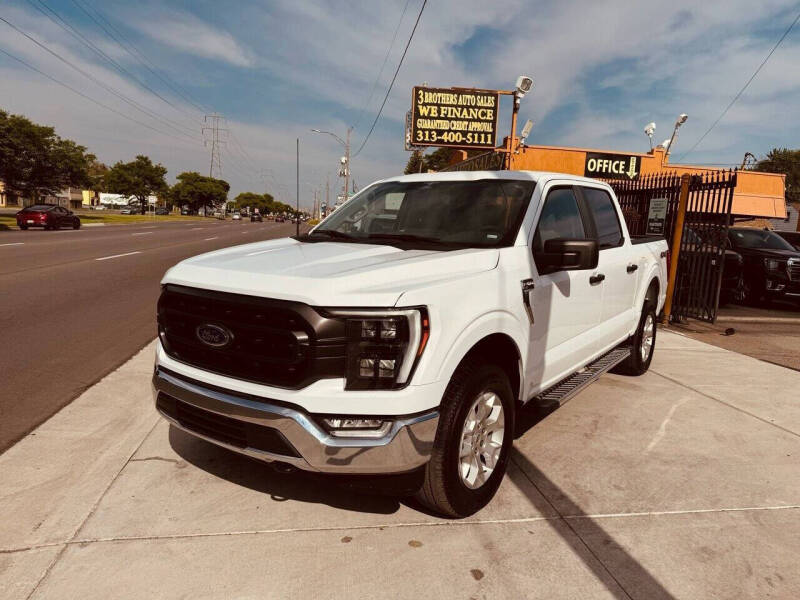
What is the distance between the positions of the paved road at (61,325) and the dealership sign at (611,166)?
53.8 ft

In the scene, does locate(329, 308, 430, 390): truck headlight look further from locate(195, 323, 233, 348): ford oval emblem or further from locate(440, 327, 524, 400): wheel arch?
locate(195, 323, 233, 348): ford oval emblem

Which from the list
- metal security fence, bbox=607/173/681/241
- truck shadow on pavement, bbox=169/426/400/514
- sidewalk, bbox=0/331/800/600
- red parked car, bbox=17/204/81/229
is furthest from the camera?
red parked car, bbox=17/204/81/229

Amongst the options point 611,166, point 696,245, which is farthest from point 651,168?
point 696,245

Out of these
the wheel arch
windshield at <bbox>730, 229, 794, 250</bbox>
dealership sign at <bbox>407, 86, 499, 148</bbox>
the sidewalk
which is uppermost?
dealership sign at <bbox>407, 86, 499, 148</bbox>

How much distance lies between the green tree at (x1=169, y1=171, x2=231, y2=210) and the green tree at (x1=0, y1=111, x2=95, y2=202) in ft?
→ 231

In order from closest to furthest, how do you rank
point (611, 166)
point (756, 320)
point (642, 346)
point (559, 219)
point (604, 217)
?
point (559, 219)
point (604, 217)
point (642, 346)
point (756, 320)
point (611, 166)

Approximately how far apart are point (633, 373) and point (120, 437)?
4727 millimetres

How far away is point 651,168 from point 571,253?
24.2 meters

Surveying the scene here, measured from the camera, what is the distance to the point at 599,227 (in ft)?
14.9

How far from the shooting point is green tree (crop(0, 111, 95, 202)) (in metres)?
37.7

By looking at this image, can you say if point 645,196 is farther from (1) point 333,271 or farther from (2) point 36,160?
(2) point 36,160

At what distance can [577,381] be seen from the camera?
4.16 m

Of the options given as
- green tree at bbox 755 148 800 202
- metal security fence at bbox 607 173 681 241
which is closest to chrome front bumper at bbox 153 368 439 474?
metal security fence at bbox 607 173 681 241

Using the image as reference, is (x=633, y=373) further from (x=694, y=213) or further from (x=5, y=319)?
(x=5, y=319)
